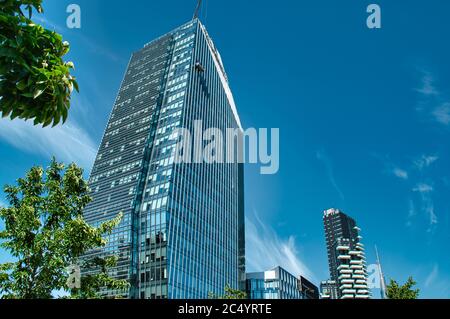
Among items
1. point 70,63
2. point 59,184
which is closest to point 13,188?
point 59,184

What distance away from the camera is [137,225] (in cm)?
8831

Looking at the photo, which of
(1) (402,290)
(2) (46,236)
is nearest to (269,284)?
(1) (402,290)

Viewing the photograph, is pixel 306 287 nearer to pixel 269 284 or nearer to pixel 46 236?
pixel 269 284

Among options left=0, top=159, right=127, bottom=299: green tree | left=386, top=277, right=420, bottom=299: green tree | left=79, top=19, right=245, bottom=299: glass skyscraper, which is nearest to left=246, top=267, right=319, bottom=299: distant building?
left=79, top=19, right=245, bottom=299: glass skyscraper

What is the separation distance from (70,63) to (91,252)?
9705cm

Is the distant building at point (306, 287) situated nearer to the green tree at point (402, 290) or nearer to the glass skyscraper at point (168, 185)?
the glass skyscraper at point (168, 185)

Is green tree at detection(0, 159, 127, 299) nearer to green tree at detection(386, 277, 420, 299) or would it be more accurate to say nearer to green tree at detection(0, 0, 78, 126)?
green tree at detection(0, 0, 78, 126)

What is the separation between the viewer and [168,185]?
88.2 meters

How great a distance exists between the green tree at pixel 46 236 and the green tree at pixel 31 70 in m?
11.1

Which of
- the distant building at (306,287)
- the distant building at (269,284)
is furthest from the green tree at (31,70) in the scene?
the distant building at (306,287)

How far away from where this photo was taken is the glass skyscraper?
83.9 meters

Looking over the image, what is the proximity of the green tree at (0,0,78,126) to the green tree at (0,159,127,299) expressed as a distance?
1111 cm

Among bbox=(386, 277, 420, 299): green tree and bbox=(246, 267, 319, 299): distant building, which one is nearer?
bbox=(386, 277, 420, 299): green tree
